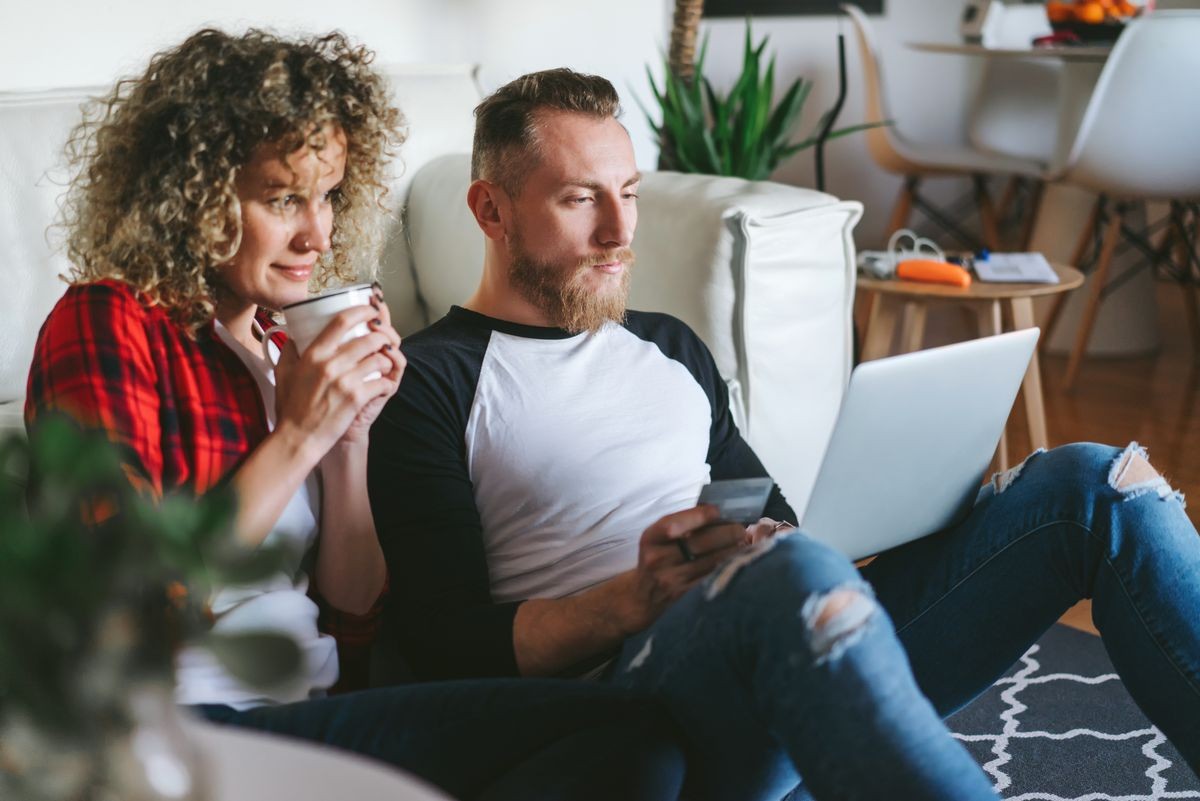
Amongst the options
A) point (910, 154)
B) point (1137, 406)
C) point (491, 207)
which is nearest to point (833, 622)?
point (491, 207)

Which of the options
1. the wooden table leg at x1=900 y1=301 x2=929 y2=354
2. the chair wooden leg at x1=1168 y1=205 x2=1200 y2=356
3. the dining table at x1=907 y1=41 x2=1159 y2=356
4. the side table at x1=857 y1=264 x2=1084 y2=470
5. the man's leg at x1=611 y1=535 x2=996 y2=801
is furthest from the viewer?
the dining table at x1=907 y1=41 x2=1159 y2=356

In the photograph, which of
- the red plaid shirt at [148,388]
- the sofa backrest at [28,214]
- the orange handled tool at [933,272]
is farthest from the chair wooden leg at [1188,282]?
the red plaid shirt at [148,388]

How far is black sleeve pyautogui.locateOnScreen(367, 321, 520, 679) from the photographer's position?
1183mm

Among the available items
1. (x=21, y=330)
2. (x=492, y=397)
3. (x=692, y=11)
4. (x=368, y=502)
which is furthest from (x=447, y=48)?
(x=368, y=502)

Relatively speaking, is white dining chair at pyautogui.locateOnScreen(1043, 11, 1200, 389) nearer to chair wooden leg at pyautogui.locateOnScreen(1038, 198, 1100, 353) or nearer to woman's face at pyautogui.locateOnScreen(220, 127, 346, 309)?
chair wooden leg at pyautogui.locateOnScreen(1038, 198, 1100, 353)

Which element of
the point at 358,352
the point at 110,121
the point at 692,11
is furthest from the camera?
the point at 692,11

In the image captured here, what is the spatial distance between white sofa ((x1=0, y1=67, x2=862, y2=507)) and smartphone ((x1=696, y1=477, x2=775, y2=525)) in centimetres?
77

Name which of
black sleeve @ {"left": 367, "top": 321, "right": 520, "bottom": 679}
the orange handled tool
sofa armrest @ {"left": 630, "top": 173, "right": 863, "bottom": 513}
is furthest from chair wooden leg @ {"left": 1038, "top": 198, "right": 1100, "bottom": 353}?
black sleeve @ {"left": 367, "top": 321, "right": 520, "bottom": 679}

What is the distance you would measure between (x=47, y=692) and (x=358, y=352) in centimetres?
58

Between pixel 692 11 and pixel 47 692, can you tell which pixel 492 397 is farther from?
pixel 692 11

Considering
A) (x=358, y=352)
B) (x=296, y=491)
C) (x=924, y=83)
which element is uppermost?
(x=358, y=352)

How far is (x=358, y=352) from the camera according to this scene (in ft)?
3.54

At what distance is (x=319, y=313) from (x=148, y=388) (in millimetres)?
157

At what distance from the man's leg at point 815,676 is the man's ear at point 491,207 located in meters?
0.62
